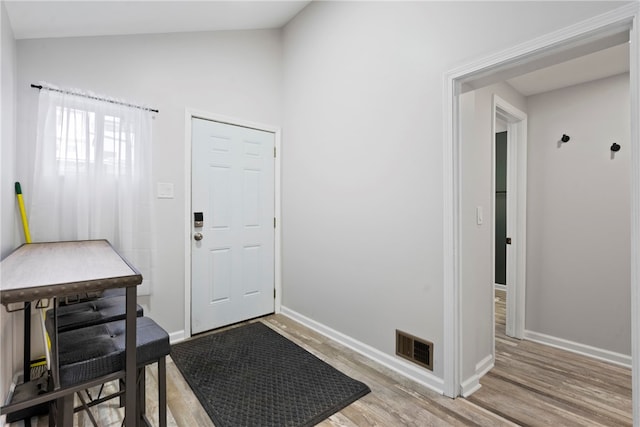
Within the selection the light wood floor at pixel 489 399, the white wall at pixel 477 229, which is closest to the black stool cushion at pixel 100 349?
the light wood floor at pixel 489 399

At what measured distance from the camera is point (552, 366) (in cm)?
231

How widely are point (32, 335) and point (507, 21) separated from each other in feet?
11.3

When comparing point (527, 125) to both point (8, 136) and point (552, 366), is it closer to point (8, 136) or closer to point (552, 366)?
point (552, 366)

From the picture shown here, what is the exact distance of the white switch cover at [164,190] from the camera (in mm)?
2494

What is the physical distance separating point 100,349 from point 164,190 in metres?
1.59

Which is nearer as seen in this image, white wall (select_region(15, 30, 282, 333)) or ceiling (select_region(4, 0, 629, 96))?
ceiling (select_region(4, 0, 629, 96))

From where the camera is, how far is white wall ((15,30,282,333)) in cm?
203

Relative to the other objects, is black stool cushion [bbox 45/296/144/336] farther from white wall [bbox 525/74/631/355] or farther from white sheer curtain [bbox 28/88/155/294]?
white wall [bbox 525/74/631/355]

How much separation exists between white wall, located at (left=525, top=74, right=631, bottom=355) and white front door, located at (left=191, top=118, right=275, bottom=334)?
2.57 metres

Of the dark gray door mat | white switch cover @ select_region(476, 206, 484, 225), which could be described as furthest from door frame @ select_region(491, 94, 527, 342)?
the dark gray door mat

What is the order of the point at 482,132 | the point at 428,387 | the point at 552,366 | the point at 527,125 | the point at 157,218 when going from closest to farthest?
the point at 428,387 < the point at 482,132 < the point at 552,366 < the point at 157,218 < the point at 527,125

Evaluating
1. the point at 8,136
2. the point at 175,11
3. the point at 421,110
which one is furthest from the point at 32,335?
the point at 421,110

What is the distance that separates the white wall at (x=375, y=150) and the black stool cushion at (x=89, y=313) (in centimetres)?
157

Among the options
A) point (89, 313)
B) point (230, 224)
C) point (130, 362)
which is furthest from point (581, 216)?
point (89, 313)
